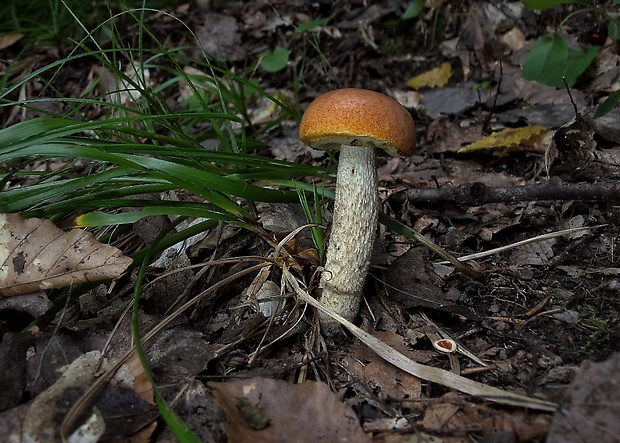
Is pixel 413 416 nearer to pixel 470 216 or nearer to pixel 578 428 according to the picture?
pixel 578 428

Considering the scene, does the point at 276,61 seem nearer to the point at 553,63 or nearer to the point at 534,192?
the point at 553,63

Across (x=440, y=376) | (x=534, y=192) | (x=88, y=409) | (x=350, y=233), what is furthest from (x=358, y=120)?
(x=88, y=409)

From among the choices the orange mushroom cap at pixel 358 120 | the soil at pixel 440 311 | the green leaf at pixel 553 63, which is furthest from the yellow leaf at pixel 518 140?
the orange mushroom cap at pixel 358 120

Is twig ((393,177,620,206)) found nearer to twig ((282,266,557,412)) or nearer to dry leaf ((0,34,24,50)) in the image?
twig ((282,266,557,412))

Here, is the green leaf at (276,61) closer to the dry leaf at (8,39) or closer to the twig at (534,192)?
the twig at (534,192)

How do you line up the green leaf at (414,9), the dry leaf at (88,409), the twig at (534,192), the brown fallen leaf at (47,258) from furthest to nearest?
the green leaf at (414,9), the twig at (534,192), the brown fallen leaf at (47,258), the dry leaf at (88,409)

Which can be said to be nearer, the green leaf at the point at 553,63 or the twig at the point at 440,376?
the twig at the point at 440,376

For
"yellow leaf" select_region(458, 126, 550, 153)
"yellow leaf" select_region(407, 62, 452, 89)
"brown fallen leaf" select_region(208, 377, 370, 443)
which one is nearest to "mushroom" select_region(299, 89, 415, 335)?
"brown fallen leaf" select_region(208, 377, 370, 443)
